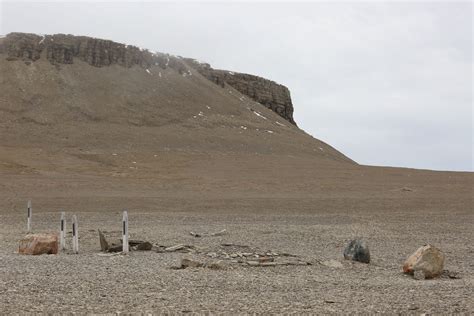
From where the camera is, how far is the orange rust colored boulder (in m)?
13.1

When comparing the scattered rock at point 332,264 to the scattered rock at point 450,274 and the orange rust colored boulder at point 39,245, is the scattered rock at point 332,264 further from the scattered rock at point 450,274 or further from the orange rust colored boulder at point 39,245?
the orange rust colored boulder at point 39,245

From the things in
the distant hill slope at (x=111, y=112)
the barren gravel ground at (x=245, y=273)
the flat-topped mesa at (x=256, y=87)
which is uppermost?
the flat-topped mesa at (x=256, y=87)

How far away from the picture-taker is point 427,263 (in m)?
10.8

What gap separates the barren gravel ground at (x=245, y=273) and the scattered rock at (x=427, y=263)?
0.42m

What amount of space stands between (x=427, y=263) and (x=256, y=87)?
93976mm

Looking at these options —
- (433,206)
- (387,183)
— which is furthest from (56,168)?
(433,206)

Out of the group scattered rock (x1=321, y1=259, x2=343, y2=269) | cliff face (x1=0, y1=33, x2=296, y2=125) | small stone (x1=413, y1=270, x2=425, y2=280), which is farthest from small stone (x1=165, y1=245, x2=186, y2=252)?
cliff face (x1=0, y1=33, x2=296, y2=125)

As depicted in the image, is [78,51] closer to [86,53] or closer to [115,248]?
[86,53]

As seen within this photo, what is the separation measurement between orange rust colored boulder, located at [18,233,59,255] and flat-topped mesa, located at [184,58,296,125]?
83857 millimetres

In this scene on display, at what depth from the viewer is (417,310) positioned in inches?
282

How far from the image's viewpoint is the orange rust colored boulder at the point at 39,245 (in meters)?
13.1

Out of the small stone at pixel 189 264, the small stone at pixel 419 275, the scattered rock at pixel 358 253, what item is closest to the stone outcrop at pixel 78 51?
the scattered rock at pixel 358 253

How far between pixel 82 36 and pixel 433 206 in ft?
222

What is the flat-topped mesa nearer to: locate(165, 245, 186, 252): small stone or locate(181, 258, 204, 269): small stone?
locate(165, 245, 186, 252): small stone
